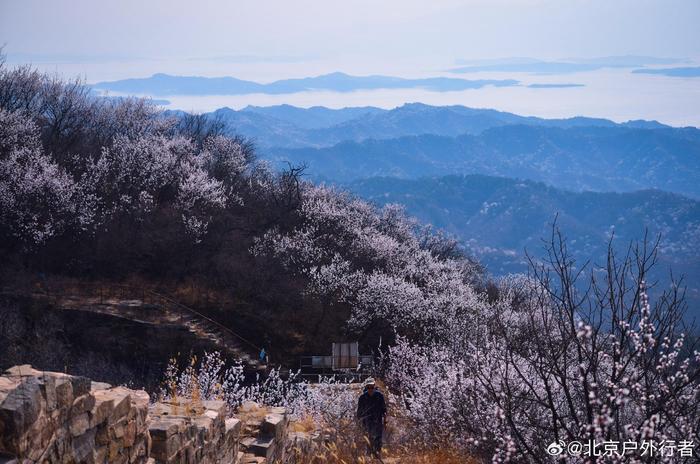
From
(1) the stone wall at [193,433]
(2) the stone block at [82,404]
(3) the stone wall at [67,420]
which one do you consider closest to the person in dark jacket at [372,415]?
(1) the stone wall at [193,433]

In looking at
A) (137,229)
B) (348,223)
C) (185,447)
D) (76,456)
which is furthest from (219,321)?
(76,456)

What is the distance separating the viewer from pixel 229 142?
219 feet

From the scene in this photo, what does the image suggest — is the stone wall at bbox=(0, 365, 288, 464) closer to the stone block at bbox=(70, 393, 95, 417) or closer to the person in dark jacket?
the stone block at bbox=(70, 393, 95, 417)

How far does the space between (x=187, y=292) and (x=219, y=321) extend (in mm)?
2857

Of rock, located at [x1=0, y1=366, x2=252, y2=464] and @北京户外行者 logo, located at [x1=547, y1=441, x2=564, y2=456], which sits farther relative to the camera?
@北京户外行者 logo, located at [x1=547, y1=441, x2=564, y2=456]

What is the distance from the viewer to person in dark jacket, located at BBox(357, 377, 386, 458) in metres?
13.0

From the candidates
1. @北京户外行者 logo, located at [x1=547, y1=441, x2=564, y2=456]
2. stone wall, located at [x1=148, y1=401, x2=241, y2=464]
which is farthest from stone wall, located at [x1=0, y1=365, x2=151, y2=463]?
@北京户外行者 logo, located at [x1=547, y1=441, x2=564, y2=456]

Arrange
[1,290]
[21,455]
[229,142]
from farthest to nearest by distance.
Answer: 1. [229,142]
2. [1,290]
3. [21,455]

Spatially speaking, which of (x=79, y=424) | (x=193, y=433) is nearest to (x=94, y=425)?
(x=79, y=424)

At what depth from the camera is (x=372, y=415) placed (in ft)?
43.1

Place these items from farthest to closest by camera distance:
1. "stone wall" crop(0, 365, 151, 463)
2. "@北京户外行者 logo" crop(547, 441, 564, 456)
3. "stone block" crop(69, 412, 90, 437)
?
1. "@北京户外行者 logo" crop(547, 441, 564, 456)
2. "stone block" crop(69, 412, 90, 437)
3. "stone wall" crop(0, 365, 151, 463)

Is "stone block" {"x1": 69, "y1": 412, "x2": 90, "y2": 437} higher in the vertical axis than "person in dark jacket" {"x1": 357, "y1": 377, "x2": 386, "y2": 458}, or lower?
higher

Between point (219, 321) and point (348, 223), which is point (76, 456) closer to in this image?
point (219, 321)

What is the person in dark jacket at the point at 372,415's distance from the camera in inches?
511
